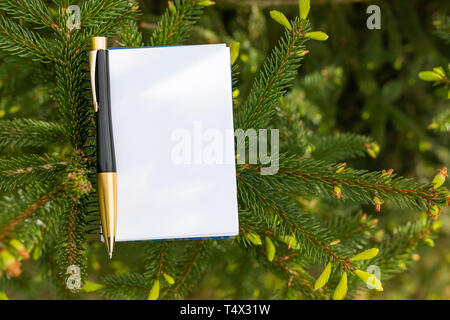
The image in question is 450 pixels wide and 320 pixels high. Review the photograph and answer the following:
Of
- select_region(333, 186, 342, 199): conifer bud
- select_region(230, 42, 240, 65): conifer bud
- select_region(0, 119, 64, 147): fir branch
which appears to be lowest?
select_region(333, 186, 342, 199): conifer bud

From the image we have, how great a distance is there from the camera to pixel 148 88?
544 millimetres

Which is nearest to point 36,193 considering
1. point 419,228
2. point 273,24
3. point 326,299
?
point 326,299

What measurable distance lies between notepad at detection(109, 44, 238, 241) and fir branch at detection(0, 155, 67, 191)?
4.6 inches

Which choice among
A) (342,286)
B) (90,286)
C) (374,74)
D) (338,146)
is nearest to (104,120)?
Result: (90,286)

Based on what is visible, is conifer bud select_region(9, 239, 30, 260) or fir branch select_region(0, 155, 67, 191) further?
fir branch select_region(0, 155, 67, 191)

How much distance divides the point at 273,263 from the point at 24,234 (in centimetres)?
54

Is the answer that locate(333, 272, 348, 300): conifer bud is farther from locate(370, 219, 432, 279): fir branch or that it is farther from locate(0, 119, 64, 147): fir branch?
locate(0, 119, 64, 147): fir branch

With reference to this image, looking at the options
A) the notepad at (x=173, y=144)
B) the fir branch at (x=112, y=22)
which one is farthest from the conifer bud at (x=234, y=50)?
the fir branch at (x=112, y=22)

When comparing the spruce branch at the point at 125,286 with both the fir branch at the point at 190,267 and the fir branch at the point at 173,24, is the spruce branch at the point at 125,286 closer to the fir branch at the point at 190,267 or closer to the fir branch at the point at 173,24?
the fir branch at the point at 190,267

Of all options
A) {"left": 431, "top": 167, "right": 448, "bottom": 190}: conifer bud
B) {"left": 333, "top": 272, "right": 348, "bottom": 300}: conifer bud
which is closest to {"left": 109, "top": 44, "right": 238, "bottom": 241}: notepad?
{"left": 333, "top": 272, "right": 348, "bottom": 300}: conifer bud

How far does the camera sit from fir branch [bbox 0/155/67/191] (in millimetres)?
505

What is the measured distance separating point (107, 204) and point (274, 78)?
39cm

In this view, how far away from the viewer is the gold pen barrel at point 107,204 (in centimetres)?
51

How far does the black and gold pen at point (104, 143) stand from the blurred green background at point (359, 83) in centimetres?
41
